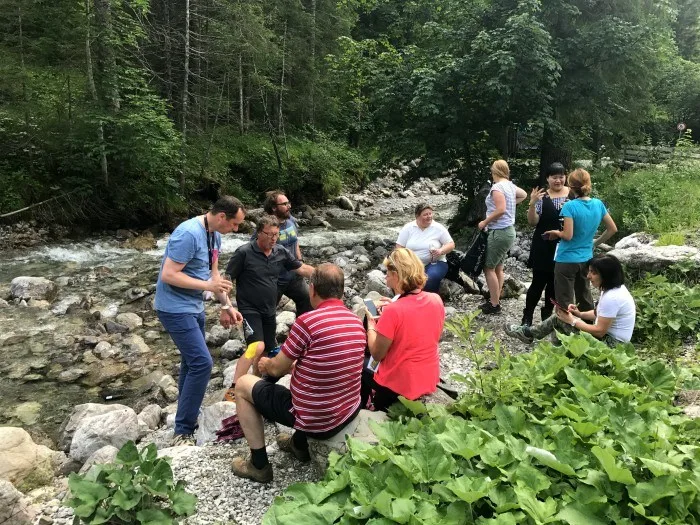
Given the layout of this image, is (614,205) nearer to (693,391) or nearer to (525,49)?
(525,49)

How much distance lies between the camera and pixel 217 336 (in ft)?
27.4

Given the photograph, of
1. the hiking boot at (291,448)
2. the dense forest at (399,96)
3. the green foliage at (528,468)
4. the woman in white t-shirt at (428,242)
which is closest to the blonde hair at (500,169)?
the woman in white t-shirt at (428,242)

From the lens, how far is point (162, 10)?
2062 centimetres

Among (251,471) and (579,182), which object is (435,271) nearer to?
(579,182)

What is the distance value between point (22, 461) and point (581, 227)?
5.98 metres

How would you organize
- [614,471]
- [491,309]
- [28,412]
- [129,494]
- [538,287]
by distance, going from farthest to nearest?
[491,309] → [538,287] → [28,412] → [129,494] → [614,471]

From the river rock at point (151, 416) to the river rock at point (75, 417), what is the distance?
10.3 inches

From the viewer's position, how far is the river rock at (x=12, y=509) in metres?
3.45

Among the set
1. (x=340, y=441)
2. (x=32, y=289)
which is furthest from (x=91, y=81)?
(x=340, y=441)

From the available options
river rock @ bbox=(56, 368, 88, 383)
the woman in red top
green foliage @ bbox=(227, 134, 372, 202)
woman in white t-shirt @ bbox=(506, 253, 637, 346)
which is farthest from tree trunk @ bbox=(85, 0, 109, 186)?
woman in white t-shirt @ bbox=(506, 253, 637, 346)

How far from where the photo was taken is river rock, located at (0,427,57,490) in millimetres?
4344

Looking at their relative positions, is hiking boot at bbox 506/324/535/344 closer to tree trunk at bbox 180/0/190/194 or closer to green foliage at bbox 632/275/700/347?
green foliage at bbox 632/275/700/347

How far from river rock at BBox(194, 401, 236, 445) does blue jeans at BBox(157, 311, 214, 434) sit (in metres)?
0.12

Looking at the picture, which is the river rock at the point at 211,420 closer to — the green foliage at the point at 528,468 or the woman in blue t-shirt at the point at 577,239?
the green foliage at the point at 528,468
